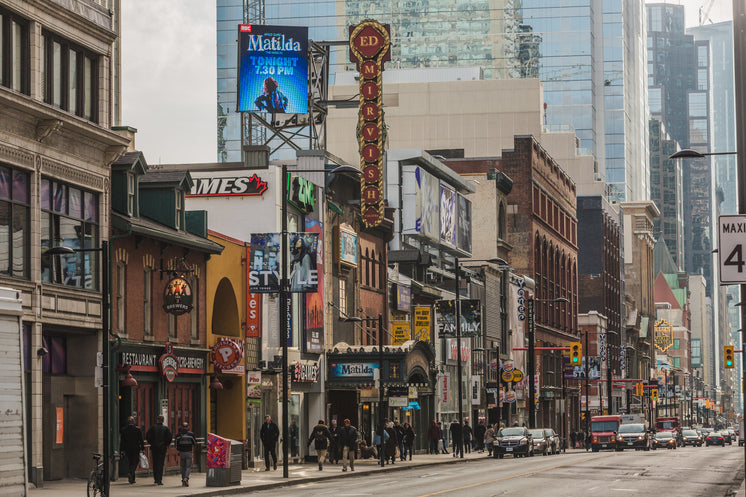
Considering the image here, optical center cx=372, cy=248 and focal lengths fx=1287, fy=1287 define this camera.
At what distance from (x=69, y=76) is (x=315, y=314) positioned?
20864 millimetres

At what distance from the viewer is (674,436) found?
86.8 m

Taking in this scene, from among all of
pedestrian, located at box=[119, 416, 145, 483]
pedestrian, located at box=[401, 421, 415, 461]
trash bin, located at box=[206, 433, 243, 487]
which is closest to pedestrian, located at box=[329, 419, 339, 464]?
pedestrian, located at box=[401, 421, 415, 461]

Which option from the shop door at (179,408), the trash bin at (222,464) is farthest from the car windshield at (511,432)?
the trash bin at (222,464)

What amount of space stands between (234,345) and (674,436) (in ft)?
162

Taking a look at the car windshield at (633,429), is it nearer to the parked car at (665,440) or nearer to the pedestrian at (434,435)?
the parked car at (665,440)

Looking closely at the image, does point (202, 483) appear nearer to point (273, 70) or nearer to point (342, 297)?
point (342, 297)

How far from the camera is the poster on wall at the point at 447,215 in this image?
8644 cm

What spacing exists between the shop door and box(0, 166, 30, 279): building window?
935 cm

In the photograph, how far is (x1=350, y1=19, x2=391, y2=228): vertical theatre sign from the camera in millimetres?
62188

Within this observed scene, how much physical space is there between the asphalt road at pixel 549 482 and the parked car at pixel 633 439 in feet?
96.2

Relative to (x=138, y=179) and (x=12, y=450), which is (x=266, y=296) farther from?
(x=12, y=450)

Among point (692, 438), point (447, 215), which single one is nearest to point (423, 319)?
Answer: point (447, 215)

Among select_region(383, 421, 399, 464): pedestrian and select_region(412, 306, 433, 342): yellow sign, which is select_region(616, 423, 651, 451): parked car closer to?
select_region(412, 306, 433, 342): yellow sign

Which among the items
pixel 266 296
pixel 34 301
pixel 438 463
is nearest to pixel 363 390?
pixel 438 463
